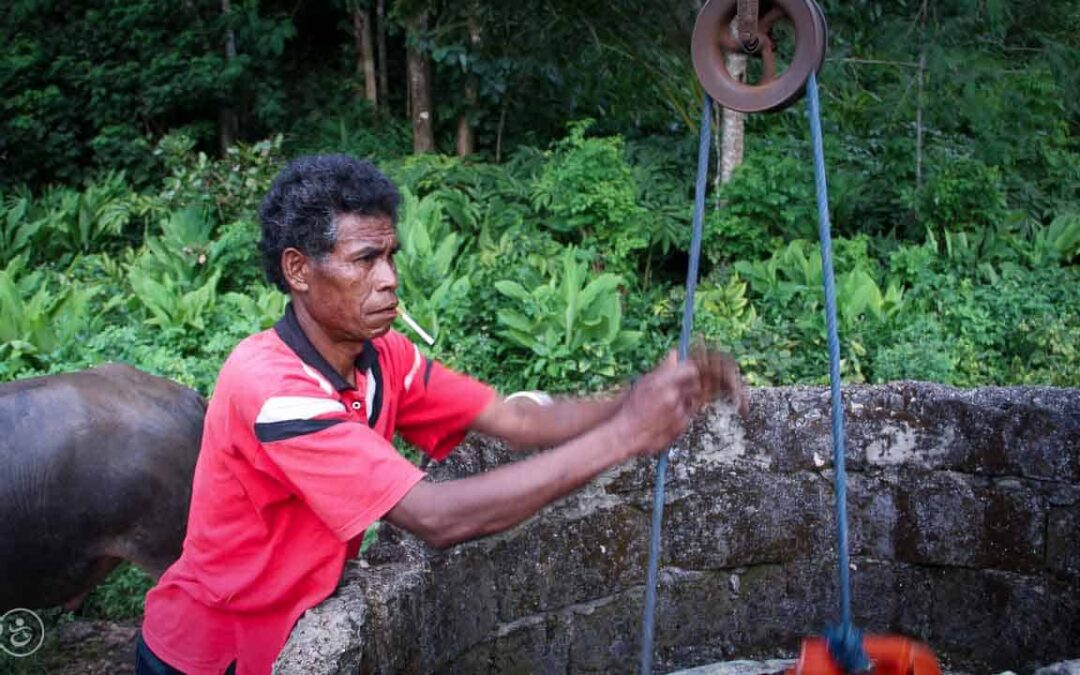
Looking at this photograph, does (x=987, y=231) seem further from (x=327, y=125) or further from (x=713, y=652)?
(x=327, y=125)

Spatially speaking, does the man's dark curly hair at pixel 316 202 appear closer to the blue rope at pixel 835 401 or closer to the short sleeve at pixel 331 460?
the short sleeve at pixel 331 460

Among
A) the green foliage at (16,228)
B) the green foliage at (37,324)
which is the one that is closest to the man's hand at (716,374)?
the green foliage at (37,324)

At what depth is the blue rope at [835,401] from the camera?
2.09m

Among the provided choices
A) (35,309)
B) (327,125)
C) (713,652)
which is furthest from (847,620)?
(327,125)

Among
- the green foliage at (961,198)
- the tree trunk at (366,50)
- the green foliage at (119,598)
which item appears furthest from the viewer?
the tree trunk at (366,50)

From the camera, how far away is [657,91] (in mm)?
8445

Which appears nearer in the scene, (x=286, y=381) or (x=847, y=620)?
(x=286, y=381)

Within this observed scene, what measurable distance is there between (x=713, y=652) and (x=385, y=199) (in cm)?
199

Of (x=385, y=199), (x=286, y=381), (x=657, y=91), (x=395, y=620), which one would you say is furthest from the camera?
(x=657, y=91)

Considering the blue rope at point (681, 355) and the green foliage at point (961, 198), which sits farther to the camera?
the green foliage at point (961, 198)

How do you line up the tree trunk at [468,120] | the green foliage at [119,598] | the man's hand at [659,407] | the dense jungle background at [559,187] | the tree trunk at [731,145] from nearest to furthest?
1. the man's hand at [659,407]
2. the green foliage at [119,598]
3. the dense jungle background at [559,187]
4. the tree trunk at [731,145]
5. the tree trunk at [468,120]

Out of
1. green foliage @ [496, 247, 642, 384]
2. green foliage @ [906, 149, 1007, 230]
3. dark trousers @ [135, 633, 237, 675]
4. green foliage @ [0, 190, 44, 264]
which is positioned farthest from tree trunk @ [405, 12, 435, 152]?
dark trousers @ [135, 633, 237, 675]

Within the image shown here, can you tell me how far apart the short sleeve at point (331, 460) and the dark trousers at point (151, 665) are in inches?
21.2

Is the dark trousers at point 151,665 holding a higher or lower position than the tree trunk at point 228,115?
lower
